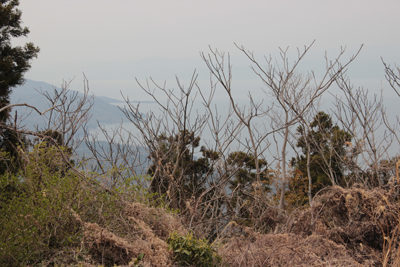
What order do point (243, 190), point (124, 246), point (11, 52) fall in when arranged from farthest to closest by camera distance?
point (11, 52) < point (243, 190) < point (124, 246)

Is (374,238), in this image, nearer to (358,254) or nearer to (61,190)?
(358,254)

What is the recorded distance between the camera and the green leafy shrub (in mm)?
2750

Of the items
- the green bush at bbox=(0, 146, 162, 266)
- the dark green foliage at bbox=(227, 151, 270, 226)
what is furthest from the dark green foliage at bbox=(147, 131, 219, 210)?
the green bush at bbox=(0, 146, 162, 266)

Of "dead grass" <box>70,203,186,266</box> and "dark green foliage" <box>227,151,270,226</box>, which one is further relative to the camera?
"dark green foliage" <box>227,151,270,226</box>

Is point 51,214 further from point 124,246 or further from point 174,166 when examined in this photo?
point 174,166

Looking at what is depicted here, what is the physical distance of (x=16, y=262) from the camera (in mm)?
2543

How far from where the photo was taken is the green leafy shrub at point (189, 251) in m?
2.75

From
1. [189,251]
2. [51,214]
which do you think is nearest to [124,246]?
[189,251]

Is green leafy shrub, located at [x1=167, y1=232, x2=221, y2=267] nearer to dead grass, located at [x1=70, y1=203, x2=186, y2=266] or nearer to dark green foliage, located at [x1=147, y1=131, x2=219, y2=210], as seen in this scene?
dead grass, located at [x1=70, y1=203, x2=186, y2=266]

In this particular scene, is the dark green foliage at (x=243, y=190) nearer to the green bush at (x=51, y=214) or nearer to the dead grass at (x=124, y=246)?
the dead grass at (x=124, y=246)

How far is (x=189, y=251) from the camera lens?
9.02ft

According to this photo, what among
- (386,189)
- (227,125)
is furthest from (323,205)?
(227,125)

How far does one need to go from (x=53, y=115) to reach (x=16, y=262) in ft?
24.0

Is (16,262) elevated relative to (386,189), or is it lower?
lower
